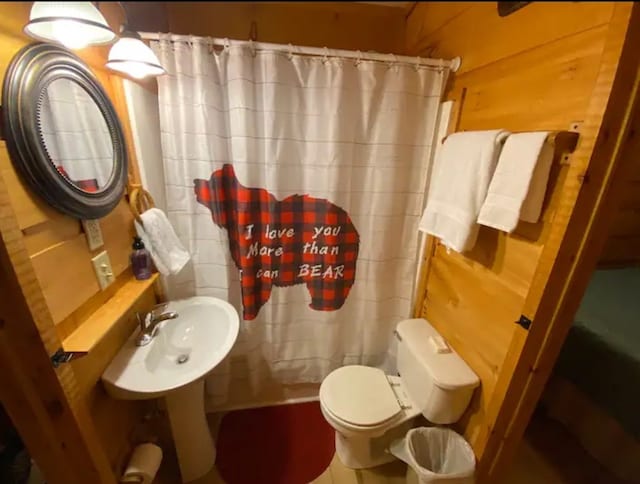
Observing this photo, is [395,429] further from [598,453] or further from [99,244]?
[99,244]

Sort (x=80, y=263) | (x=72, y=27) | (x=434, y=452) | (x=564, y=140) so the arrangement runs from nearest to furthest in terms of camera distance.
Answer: (x=72, y=27)
(x=564, y=140)
(x=80, y=263)
(x=434, y=452)

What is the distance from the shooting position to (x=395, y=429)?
1.41 m

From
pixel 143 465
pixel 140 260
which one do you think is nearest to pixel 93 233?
pixel 140 260

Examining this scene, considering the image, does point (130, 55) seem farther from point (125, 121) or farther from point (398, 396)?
point (398, 396)

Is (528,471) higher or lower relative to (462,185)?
lower

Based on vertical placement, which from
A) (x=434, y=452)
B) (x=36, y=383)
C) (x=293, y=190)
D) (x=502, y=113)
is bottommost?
(x=434, y=452)

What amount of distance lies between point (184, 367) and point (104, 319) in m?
0.33

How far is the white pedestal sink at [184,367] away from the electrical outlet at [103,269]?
26 centimetres

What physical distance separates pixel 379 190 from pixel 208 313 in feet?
3.35

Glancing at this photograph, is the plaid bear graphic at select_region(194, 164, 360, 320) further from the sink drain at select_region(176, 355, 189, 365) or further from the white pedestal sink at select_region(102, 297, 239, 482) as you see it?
the sink drain at select_region(176, 355, 189, 365)

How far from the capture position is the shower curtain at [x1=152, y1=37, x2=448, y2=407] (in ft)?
4.09

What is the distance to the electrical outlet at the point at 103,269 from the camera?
1.03 m

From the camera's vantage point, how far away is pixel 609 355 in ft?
4.44

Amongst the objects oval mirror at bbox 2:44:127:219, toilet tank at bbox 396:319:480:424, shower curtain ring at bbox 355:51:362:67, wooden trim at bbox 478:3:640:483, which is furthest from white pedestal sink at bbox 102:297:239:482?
shower curtain ring at bbox 355:51:362:67
